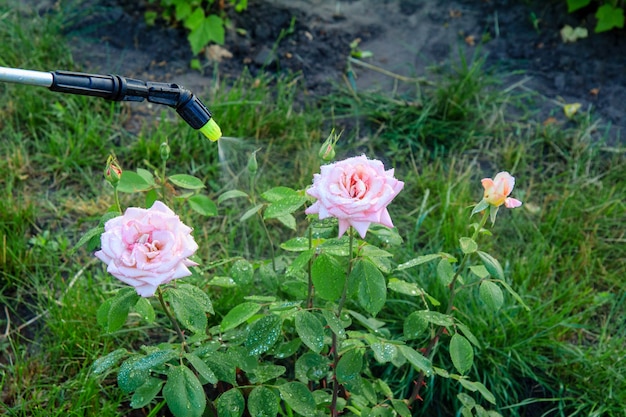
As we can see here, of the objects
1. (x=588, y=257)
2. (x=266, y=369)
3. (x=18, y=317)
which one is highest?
(x=266, y=369)

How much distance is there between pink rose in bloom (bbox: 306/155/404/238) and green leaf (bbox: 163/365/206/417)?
41 cm

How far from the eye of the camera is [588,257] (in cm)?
246

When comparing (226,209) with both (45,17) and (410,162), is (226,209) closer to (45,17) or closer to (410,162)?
(410,162)

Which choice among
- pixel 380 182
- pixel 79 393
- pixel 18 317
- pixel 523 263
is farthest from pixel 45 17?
pixel 380 182

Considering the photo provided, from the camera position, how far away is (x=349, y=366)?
155cm

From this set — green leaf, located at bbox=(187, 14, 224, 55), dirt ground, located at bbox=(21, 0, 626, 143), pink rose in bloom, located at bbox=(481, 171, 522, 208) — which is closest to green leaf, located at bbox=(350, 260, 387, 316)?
pink rose in bloom, located at bbox=(481, 171, 522, 208)

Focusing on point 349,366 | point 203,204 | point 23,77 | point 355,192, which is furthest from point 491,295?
point 23,77

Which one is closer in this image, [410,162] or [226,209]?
[226,209]

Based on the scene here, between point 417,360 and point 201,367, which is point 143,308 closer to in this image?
point 201,367

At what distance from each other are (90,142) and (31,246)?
20.0 inches

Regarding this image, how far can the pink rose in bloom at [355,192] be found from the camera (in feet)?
4.10

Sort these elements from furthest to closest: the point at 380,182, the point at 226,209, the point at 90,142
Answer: the point at 90,142
the point at 226,209
the point at 380,182

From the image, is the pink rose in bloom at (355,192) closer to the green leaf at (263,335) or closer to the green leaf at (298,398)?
the green leaf at (263,335)

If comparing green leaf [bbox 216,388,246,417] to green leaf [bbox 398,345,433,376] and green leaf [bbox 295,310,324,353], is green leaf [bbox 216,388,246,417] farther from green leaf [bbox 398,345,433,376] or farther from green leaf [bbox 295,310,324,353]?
green leaf [bbox 398,345,433,376]
